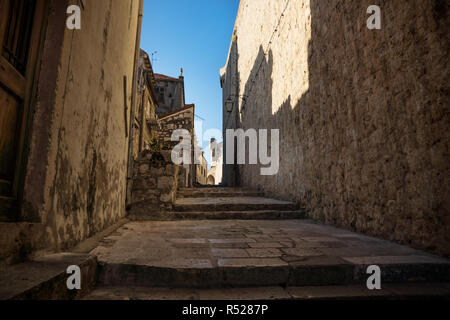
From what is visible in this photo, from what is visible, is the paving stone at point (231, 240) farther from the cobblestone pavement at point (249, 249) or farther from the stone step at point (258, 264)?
the stone step at point (258, 264)

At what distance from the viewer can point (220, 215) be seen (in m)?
4.86

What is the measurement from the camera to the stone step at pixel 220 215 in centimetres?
465

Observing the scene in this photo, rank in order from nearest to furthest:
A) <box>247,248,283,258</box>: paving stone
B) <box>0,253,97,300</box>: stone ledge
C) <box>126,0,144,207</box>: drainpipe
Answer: <box>0,253,97,300</box>: stone ledge → <box>247,248,283,258</box>: paving stone → <box>126,0,144,207</box>: drainpipe

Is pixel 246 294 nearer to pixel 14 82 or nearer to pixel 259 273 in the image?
pixel 259 273

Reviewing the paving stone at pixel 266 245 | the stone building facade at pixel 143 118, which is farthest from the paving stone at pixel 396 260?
the stone building facade at pixel 143 118

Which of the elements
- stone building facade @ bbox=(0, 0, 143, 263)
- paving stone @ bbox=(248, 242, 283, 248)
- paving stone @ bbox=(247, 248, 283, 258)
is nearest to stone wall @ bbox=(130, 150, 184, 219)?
stone building facade @ bbox=(0, 0, 143, 263)

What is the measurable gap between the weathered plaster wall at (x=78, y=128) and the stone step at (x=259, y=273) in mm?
698

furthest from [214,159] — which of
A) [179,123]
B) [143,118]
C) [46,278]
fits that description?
[46,278]

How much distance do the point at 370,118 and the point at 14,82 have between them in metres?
3.68

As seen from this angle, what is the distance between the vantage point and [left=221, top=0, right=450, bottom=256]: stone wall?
2352mm

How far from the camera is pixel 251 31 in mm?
11383

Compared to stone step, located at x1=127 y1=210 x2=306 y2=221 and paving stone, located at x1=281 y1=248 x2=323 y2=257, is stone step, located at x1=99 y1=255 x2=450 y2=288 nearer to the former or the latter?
paving stone, located at x1=281 y1=248 x2=323 y2=257
